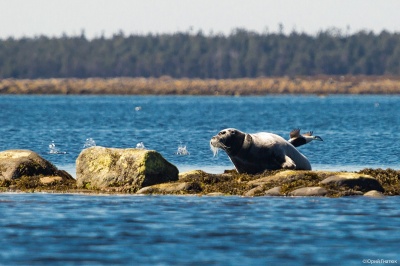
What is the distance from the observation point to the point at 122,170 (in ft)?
83.8

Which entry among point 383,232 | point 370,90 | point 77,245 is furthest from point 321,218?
point 370,90

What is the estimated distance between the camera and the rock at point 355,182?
24.3 m

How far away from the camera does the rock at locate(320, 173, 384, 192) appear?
2430 centimetres

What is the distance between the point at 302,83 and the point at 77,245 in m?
156

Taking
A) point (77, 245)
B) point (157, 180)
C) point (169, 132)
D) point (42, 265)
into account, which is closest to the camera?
point (42, 265)

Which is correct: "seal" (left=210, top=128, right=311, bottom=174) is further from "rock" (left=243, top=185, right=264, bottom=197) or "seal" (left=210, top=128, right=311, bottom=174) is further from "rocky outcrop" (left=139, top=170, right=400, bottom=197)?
"rock" (left=243, top=185, right=264, bottom=197)

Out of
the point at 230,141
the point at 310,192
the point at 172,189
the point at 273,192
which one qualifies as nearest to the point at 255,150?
the point at 230,141

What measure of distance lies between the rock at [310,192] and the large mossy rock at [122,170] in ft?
10.9

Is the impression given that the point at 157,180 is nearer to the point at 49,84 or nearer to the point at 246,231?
the point at 246,231

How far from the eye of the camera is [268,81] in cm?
17538

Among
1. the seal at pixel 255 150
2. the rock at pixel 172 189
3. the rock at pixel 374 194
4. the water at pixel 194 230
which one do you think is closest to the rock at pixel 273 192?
the water at pixel 194 230

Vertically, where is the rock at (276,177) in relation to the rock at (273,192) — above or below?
above

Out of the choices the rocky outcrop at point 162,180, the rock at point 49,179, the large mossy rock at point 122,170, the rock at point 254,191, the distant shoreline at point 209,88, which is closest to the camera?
the rock at point 254,191

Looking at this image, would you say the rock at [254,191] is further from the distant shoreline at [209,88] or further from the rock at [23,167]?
the distant shoreline at [209,88]
